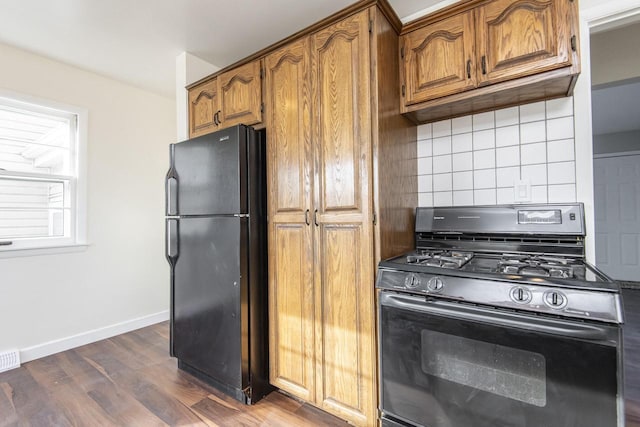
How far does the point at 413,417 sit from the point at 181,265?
5.60 feet

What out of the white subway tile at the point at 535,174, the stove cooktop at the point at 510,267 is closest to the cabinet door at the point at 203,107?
the stove cooktop at the point at 510,267

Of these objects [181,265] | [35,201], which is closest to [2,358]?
[35,201]

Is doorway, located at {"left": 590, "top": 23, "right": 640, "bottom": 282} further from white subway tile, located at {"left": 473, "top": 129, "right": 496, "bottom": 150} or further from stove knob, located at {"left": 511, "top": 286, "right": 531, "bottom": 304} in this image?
stove knob, located at {"left": 511, "top": 286, "right": 531, "bottom": 304}

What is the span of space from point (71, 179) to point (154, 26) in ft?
5.34

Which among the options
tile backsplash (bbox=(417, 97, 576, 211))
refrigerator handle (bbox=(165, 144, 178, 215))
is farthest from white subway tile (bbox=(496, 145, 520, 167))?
refrigerator handle (bbox=(165, 144, 178, 215))

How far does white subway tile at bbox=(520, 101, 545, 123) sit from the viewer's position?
1642 mm

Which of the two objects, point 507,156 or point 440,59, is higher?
point 440,59

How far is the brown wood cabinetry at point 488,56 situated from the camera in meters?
1.36

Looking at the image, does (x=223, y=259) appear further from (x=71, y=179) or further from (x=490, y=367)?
(x=71, y=179)

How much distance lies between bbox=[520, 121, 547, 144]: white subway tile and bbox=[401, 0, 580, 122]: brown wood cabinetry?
0.14 metres

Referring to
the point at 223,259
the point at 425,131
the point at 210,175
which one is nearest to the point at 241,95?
the point at 210,175

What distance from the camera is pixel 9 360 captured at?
2338 mm

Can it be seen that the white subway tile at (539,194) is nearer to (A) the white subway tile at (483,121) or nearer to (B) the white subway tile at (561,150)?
(B) the white subway tile at (561,150)

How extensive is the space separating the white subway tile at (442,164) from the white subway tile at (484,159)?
15 cm
